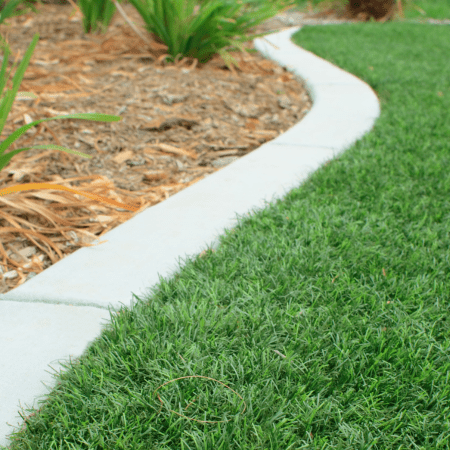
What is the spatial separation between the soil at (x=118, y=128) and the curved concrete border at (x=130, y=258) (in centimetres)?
21

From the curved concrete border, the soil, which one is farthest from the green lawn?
the soil

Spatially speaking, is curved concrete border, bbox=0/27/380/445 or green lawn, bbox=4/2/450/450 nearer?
green lawn, bbox=4/2/450/450

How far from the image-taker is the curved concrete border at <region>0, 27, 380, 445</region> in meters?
1.35

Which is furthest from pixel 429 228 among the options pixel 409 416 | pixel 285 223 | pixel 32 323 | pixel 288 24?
pixel 288 24

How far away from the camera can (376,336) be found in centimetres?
148

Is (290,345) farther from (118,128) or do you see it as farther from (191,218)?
(118,128)

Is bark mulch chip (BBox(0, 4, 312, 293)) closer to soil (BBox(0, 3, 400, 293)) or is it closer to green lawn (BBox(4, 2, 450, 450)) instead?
soil (BBox(0, 3, 400, 293))

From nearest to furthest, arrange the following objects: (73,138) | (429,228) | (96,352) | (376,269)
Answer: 1. (96,352)
2. (376,269)
3. (429,228)
4. (73,138)

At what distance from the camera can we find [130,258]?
6.06ft

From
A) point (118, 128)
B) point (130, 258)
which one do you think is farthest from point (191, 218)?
point (118, 128)

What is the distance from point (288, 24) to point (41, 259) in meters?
8.52

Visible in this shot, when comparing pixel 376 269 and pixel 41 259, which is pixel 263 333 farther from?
pixel 41 259

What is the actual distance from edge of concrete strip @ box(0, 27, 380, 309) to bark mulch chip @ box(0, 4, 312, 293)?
0.19 meters

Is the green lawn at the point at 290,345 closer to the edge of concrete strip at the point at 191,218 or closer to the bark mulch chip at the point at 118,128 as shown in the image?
the edge of concrete strip at the point at 191,218
